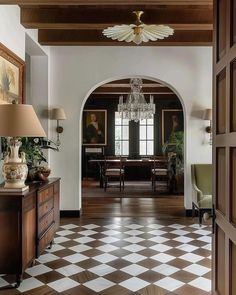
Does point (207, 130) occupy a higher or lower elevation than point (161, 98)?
lower

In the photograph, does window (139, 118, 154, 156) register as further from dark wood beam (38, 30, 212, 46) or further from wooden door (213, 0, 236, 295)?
wooden door (213, 0, 236, 295)

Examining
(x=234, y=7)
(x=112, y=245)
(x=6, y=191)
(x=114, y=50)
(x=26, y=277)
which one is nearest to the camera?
(x=234, y=7)

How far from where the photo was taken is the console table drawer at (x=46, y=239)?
3.36 m

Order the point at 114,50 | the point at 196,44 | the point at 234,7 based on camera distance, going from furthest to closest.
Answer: the point at 114,50 < the point at 196,44 < the point at 234,7

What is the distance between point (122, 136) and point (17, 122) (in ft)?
27.9

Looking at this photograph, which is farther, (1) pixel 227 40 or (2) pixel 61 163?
(2) pixel 61 163

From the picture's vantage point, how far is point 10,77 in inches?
145

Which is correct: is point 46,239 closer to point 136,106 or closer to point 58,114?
point 58,114

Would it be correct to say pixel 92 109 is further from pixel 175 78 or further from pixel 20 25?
pixel 20 25

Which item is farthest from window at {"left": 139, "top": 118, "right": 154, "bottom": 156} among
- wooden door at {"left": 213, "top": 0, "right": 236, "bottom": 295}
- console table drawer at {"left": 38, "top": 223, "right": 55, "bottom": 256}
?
wooden door at {"left": 213, "top": 0, "right": 236, "bottom": 295}

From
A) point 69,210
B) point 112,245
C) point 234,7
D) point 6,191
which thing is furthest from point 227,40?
point 69,210

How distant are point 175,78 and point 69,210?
2.96m

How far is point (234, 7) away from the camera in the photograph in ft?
4.88

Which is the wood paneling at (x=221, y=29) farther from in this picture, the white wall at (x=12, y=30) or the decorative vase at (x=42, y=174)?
the decorative vase at (x=42, y=174)
